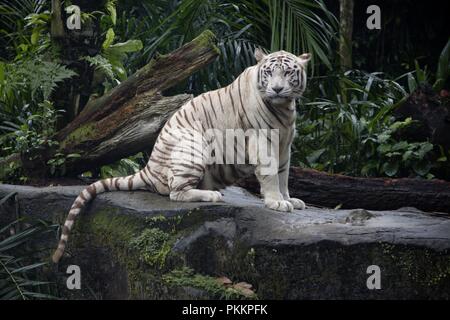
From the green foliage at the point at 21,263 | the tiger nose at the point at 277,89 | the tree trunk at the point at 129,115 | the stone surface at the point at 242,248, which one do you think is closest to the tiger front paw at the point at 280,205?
the stone surface at the point at 242,248

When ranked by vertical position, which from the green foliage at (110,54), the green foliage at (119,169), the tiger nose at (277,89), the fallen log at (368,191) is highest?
the green foliage at (110,54)

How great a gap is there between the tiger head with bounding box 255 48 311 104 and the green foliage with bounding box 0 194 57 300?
2116 mm

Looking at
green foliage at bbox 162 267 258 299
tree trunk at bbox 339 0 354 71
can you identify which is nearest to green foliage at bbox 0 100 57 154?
green foliage at bbox 162 267 258 299

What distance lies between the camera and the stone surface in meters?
4.38

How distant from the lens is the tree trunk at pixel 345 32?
9.10 meters

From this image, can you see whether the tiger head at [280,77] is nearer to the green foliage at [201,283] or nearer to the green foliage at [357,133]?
the green foliage at [201,283]

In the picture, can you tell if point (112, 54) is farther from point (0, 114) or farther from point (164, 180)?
point (164, 180)

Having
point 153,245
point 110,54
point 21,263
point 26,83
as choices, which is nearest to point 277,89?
point 153,245

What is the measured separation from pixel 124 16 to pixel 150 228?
468 cm

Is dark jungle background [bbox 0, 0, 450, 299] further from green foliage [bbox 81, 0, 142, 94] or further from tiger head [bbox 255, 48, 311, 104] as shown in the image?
tiger head [bbox 255, 48, 311, 104]

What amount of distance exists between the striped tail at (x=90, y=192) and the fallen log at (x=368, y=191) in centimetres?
145

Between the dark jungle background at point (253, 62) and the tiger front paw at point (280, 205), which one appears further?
the dark jungle background at point (253, 62)

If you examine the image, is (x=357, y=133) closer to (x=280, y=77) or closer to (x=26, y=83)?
(x=280, y=77)

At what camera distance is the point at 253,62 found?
29.1ft
